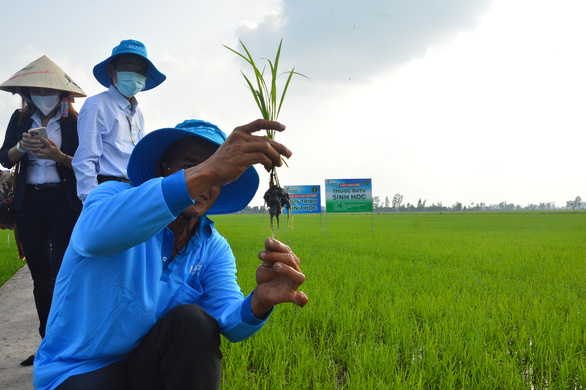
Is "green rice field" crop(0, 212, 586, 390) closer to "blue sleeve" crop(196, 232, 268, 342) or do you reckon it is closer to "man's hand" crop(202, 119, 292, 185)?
"blue sleeve" crop(196, 232, 268, 342)

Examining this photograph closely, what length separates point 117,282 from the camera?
4.24 feet

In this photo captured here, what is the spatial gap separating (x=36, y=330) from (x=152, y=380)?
264 cm

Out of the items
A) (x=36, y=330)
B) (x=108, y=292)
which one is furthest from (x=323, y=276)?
(x=108, y=292)

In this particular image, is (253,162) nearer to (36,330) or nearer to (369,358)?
(369,358)

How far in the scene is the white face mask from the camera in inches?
101

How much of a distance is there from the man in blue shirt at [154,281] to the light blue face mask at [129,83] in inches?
51.6

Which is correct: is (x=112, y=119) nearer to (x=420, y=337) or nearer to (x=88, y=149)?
(x=88, y=149)

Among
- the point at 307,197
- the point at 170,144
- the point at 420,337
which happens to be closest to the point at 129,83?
the point at 170,144

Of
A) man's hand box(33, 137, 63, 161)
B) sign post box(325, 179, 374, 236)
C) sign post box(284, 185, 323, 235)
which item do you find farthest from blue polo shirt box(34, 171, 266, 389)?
sign post box(325, 179, 374, 236)

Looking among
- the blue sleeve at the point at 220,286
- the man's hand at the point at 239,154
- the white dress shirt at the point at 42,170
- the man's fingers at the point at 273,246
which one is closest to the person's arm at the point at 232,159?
the man's hand at the point at 239,154

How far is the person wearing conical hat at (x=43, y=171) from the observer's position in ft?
8.20

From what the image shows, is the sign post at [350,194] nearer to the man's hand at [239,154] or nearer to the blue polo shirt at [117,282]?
the blue polo shirt at [117,282]

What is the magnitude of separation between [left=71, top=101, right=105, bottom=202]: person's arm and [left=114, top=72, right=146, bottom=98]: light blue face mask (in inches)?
10.1

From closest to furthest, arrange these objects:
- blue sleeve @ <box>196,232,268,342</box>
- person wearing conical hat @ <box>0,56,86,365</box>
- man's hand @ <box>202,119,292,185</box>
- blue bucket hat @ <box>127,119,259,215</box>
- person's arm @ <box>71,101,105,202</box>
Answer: man's hand @ <box>202,119,292,185</box> < blue bucket hat @ <box>127,119,259,215</box> < blue sleeve @ <box>196,232,268,342</box> < person's arm @ <box>71,101,105,202</box> < person wearing conical hat @ <box>0,56,86,365</box>
